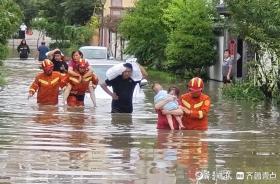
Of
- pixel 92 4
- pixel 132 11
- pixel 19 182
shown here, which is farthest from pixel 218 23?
pixel 92 4

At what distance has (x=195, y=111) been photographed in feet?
44.8

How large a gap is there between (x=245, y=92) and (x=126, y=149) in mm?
13335

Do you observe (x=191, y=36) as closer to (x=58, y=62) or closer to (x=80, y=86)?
(x=58, y=62)

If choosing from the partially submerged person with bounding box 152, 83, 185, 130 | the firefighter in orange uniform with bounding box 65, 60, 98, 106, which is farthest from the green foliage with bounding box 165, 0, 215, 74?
the partially submerged person with bounding box 152, 83, 185, 130

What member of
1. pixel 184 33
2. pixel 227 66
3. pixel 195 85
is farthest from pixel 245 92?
pixel 195 85

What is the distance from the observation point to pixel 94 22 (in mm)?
63219

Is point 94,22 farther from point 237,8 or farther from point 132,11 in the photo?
point 237,8

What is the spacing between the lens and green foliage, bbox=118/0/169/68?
3881 cm

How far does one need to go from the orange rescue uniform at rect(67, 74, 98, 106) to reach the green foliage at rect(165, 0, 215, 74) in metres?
16.1

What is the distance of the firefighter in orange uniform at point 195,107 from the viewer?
1342 cm

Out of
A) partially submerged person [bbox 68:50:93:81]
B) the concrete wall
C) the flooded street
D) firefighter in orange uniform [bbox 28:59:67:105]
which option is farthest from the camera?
the concrete wall

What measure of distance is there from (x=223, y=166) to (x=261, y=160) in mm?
828

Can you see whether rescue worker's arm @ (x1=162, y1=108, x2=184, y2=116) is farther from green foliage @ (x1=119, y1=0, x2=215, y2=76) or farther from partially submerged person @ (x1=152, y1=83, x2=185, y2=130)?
green foliage @ (x1=119, y1=0, x2=215, y2=76)

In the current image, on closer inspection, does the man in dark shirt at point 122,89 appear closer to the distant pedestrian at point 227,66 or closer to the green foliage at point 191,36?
the distant pedestrian at point 227,66
